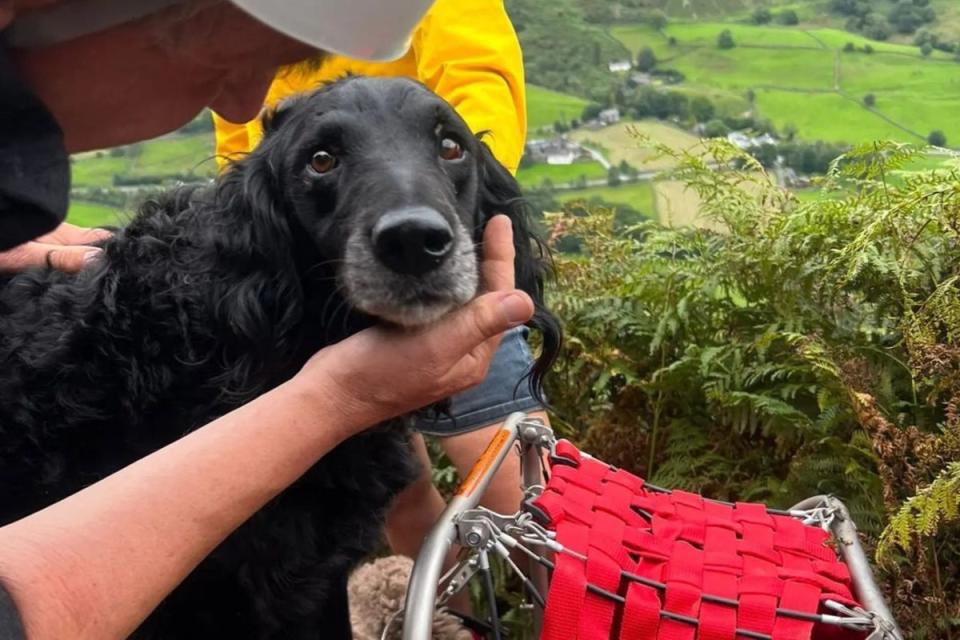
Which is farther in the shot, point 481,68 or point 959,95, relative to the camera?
point 959,95

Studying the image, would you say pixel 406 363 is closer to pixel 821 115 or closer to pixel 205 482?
pixel 205 482

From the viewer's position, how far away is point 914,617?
197 centimetres

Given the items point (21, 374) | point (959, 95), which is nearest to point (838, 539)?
point (21, 374)

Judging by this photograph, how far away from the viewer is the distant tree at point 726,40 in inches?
174

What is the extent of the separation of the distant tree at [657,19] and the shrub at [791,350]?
1828mm

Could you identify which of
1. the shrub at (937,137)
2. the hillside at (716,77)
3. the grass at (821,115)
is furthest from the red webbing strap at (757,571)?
the grass at (821,115)

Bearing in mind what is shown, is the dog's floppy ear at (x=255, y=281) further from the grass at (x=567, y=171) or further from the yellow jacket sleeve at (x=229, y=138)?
the grass at (x=567, y=171)

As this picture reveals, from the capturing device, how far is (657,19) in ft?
15.8

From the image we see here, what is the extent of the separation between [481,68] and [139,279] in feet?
3.65

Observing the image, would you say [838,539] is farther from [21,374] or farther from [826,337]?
[21,374]

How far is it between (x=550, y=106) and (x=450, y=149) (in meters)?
2.80

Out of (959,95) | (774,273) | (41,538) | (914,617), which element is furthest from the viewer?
(959,95)

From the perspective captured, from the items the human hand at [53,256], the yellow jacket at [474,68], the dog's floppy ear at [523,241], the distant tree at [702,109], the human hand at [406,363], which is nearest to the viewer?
the human hand at [406,363]

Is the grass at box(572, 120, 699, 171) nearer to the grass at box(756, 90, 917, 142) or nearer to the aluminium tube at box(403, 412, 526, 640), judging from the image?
the grass at box(756, 90, 917, 142)
